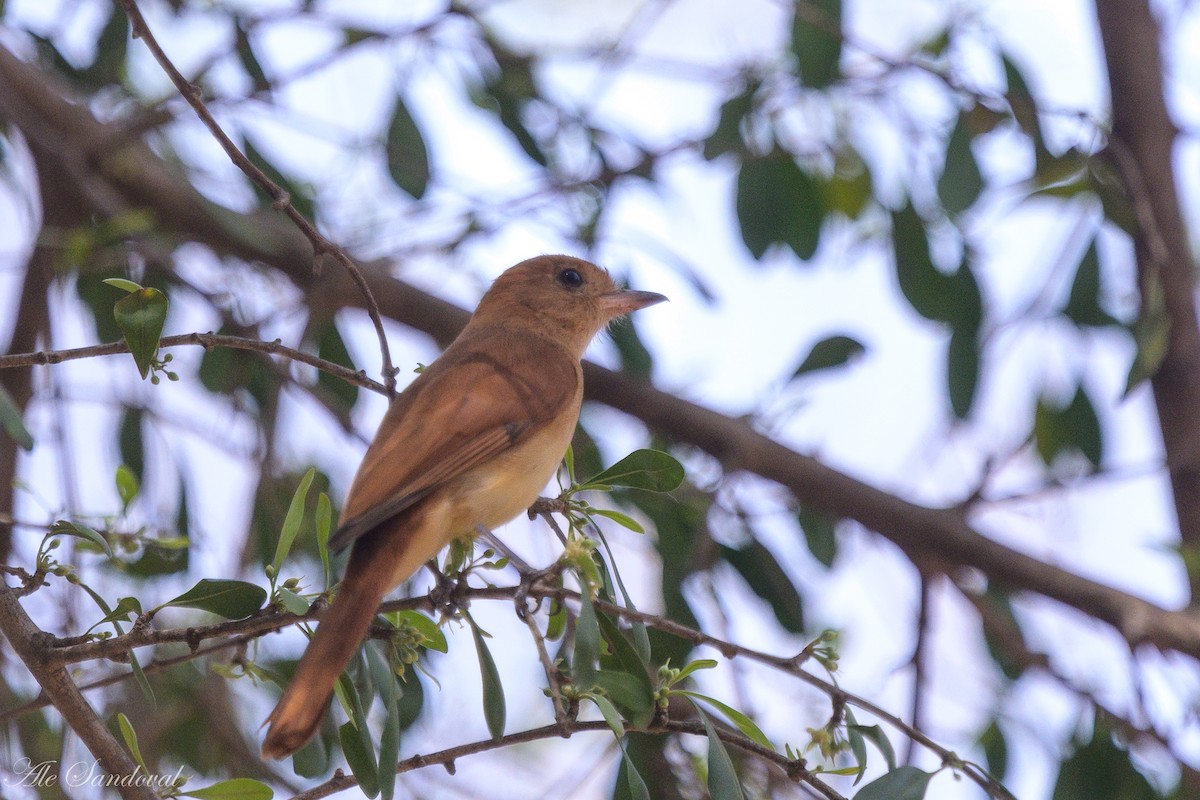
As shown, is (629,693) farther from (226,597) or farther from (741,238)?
(741,238)

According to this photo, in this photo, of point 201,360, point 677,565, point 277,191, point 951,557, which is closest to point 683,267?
point 677,565

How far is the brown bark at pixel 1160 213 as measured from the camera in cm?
516

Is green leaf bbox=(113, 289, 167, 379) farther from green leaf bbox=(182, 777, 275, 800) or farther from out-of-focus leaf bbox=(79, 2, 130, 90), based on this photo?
out-of-focus leaf bbox=(79, 2, 130, 90)

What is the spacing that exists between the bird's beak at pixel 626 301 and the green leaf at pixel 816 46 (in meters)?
0.96

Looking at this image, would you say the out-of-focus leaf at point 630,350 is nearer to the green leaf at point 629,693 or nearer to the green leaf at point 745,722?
the green leaf at point 745,722

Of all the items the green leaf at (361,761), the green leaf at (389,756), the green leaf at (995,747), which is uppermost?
the green leaf at (389,756)

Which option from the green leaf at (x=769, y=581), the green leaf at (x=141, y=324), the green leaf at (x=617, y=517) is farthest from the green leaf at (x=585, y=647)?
the green leaf at (x=769, y=581)

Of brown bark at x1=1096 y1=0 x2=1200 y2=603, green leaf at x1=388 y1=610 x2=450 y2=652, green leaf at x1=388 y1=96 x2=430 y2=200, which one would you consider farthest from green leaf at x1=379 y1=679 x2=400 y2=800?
brown bark at x1=1096 y1=0 x2=1200 y2=603

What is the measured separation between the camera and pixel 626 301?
489 centimetres

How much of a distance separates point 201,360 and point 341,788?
2934 millimetres

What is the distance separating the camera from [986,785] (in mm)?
2824

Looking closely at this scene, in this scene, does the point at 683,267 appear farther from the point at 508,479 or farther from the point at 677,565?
the point at 508,479

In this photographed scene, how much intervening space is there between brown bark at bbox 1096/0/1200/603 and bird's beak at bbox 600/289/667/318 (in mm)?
1849

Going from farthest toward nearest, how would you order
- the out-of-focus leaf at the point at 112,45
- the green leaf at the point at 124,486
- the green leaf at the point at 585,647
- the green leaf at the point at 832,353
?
the out-of-focus leaf at the point at 112,45, the green leaf at the point at 832,353, the green leaf at the point at 124,486, the green leaf at the point at 585,647
